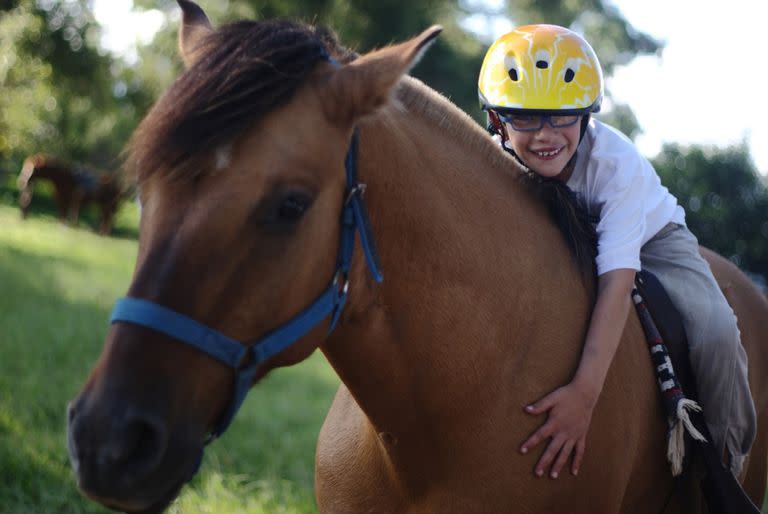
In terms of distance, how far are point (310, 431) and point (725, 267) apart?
4163 millimetres

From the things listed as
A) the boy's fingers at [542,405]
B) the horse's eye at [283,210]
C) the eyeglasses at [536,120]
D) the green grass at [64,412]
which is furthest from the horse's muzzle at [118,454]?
the green grass at [64,412]

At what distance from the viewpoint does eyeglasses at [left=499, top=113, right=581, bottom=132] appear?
300 centimetres

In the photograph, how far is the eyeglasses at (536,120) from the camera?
3004 millimetres

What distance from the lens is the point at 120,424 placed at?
5.87 feet

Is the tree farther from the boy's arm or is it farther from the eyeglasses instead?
the boy's arm

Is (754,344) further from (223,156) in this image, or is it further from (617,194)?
(223,156)

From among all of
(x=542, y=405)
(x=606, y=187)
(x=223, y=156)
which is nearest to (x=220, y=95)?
(x=223, y=156)

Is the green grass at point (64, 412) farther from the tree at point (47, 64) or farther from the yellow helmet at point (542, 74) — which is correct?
the tree at point (47, 64)

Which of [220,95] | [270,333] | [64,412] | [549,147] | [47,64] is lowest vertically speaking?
[47,64]

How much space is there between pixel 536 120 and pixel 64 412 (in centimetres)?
468

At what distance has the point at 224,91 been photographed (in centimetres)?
202

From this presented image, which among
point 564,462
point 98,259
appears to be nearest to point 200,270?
point 564,462

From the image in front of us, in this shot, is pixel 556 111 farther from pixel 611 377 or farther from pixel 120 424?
pixel 120 424

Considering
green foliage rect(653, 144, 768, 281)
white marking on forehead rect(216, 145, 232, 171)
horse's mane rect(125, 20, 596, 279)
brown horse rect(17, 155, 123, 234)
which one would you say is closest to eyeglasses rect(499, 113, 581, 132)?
horse's mane rect(125, 20, 596, 279)
